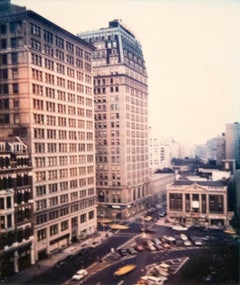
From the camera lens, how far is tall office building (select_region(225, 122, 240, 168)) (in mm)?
188625

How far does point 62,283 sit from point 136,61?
290ft

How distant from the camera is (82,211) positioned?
9412 cm

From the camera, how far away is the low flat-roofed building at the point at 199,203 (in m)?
108

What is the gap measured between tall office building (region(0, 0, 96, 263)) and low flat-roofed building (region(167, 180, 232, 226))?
2907cm

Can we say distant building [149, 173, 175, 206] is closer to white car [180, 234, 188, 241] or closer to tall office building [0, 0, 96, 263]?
white car [180, 234, 188, 241]

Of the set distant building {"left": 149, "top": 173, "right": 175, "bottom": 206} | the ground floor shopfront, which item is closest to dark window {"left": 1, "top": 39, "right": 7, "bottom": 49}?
the ground floor shopfront

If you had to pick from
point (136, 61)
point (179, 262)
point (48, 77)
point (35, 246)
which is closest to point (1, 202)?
point (35, 246)

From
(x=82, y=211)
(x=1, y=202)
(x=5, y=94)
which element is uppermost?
(x=5, y=94)

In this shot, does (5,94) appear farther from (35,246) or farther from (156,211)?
(156,211)

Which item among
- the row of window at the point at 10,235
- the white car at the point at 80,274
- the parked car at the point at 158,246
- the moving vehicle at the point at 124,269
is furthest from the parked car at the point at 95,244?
the row of window at the point at 10,235

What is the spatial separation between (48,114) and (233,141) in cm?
13064

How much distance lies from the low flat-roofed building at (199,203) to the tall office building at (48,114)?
95.4ft

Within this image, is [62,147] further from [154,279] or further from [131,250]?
[154,279]

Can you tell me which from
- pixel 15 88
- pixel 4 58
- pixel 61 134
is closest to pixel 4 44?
pixel 4 58
